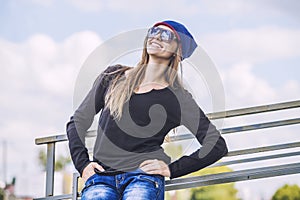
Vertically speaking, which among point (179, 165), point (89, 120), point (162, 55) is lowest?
point (179, 165)

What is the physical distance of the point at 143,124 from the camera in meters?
3.19

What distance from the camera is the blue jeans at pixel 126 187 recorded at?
3049mm

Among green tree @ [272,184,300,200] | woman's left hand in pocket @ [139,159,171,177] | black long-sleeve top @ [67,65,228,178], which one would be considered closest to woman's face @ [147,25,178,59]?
black long-sleeve top @ [67,65,228,178]

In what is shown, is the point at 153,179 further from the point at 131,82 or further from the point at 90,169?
the point at 131,82

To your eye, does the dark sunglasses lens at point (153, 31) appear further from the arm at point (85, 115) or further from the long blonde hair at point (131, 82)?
the arm at point (85, 115)

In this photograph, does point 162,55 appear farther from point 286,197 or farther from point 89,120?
point 286,197

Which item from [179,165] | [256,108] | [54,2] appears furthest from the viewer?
[54,2]

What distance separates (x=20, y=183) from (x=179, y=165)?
22.0m

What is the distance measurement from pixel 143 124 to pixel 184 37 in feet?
1.48

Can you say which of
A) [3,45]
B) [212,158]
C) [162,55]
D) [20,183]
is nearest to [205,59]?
[162,55]

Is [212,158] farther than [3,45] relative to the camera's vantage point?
No

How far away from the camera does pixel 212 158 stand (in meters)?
3.28

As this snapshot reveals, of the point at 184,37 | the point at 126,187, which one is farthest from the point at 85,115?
the point at 184,37

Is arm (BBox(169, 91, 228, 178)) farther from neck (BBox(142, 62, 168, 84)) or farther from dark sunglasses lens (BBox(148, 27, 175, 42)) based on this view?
dark sunglasses lens (BBox(148, 27, 175, 42))
